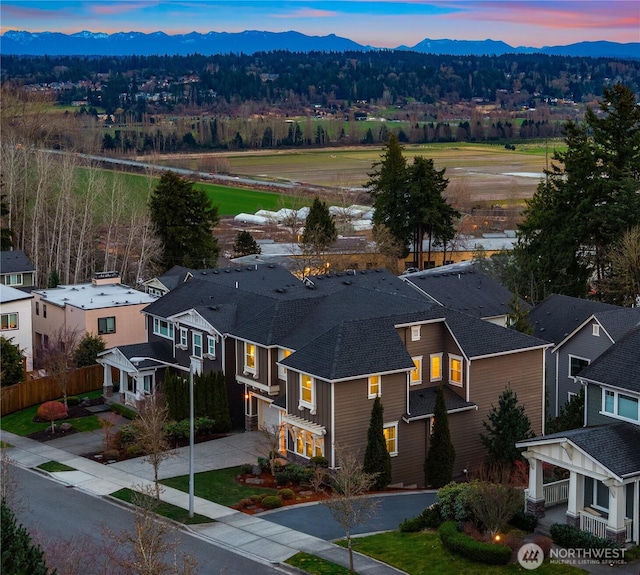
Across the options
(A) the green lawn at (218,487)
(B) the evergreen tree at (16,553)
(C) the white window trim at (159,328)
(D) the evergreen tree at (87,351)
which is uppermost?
(B) the evergreen tree at (16,553)

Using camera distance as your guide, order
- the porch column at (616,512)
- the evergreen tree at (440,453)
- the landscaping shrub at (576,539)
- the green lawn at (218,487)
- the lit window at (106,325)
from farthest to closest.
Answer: the lit window at (106,325)
the evergreen tree at (440,453)
the green lawn at (218,487)
the porch column at (616,512)
the landscaping shrub at (576,539)

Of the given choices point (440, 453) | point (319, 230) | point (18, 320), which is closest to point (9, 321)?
point (18, 320)

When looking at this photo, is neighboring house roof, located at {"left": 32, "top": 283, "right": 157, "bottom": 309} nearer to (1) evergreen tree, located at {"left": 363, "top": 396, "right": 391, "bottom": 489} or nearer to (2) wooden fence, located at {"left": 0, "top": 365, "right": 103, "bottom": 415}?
(2) wooden fence, located at {"left": 0, "top": 365, "right": 103, "bottom": 415}

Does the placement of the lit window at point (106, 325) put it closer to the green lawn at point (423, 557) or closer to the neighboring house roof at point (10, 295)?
the neighboring house roof at point (10, 295)

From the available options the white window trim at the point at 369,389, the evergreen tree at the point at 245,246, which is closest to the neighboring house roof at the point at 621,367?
the white window trim at the point at 369,389

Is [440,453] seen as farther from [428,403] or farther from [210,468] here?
[210,468]

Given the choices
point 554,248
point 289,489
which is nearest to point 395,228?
point 554,248
